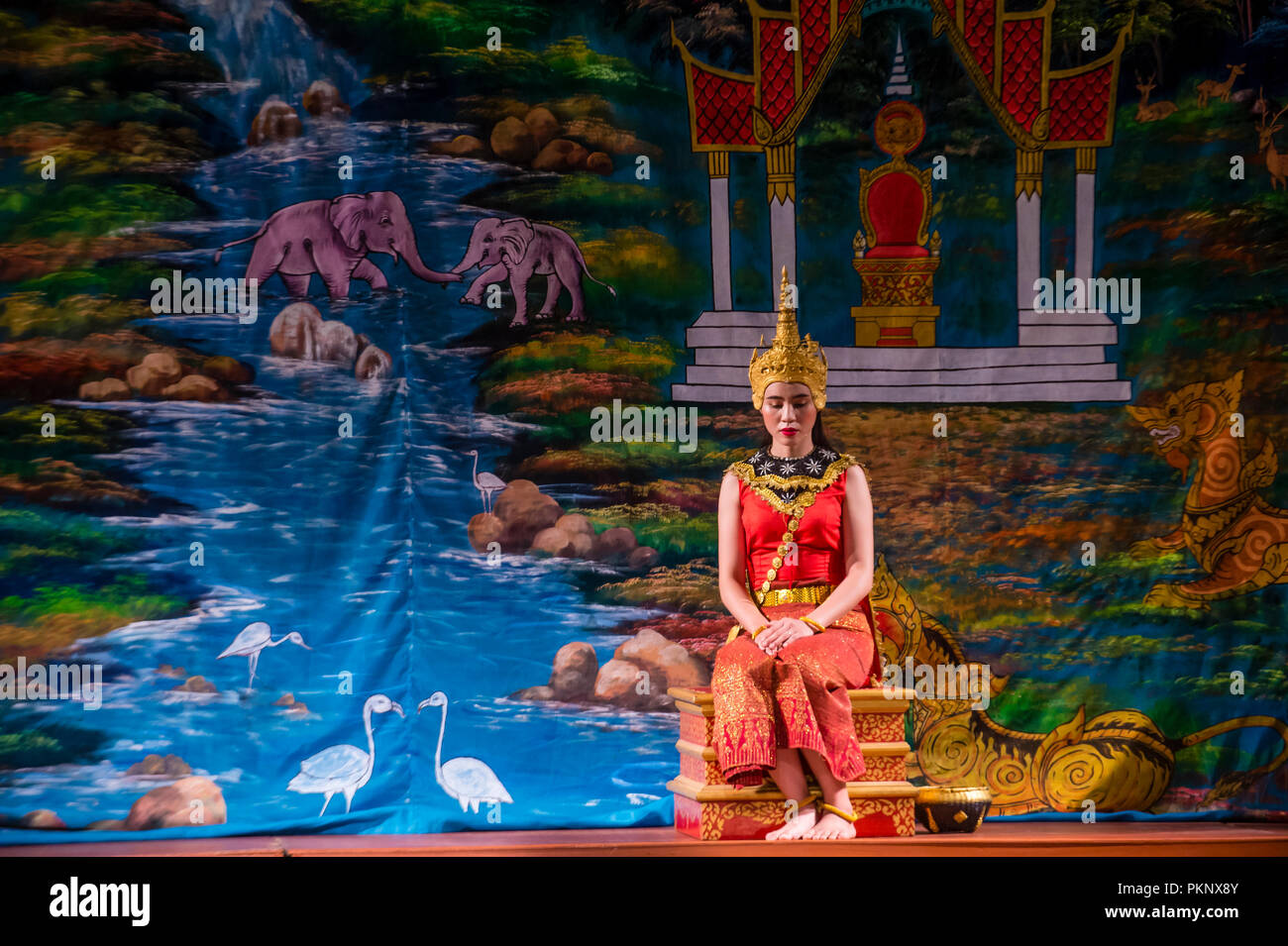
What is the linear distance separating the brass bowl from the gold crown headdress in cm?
146

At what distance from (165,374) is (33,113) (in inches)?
46.0

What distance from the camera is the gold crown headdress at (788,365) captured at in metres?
4.57

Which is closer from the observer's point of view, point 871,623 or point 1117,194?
point 871,623

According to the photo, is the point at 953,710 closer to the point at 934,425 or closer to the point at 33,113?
the point at 934,425

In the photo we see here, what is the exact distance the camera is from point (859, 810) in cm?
437

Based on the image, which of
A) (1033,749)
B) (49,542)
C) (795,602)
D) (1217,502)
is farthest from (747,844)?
(49,542)

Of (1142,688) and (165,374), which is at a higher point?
(165,374)

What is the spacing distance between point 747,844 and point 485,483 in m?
1.92

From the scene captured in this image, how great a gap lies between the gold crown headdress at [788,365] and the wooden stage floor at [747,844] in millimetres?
1547

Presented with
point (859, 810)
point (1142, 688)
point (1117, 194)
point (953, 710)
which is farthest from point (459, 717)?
point (1117, 194)

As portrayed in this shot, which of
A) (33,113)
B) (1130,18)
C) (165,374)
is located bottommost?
(165,374)

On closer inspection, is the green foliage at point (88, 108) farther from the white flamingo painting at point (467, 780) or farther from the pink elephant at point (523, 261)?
the white flamingo painting at point (467, 780)

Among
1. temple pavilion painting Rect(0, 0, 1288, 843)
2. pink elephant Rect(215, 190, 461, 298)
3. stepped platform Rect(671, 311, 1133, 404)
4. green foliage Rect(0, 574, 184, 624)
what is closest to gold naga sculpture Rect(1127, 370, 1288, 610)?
temple pavilion painting Rect(0, 0, 1288, 843)

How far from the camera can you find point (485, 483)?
5289 mm
